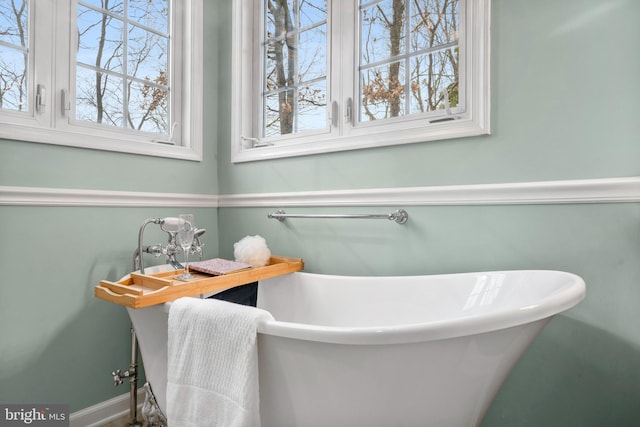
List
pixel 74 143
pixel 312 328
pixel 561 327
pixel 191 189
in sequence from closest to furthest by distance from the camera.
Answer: pixel 312 328 → pixel 561 327 → pixel 74 143 → pixel 191 189

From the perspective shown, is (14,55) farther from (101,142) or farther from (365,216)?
(365,216)

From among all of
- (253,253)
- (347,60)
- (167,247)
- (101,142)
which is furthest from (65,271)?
(347,60)

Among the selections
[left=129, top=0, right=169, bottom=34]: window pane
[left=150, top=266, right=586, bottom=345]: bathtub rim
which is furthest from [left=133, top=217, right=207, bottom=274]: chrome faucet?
[left=129, top=0, right=169, bottom=34]: window pane

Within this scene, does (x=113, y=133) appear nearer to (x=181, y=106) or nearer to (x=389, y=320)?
(x=181, y=106)

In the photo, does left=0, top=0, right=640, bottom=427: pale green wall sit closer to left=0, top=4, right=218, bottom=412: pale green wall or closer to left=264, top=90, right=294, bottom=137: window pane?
left=0, top=4, right=218, bottom=412: pale green wall

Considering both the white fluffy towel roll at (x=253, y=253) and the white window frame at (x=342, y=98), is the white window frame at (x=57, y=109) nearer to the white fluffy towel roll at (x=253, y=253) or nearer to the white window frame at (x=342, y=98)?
the white window frame at (x=342, y=98)

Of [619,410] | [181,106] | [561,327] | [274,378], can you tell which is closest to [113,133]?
[181,106]

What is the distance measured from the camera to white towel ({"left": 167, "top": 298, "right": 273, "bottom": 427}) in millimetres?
953

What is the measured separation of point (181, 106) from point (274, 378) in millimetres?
1751

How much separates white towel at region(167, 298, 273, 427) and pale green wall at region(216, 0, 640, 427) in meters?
0.86

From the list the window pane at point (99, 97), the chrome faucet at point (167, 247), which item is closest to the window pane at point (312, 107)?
the chrome faucet at point (167, 247)

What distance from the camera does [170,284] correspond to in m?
1.35

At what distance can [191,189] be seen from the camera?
7.13 ft

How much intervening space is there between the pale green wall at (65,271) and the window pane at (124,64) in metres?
0.26
